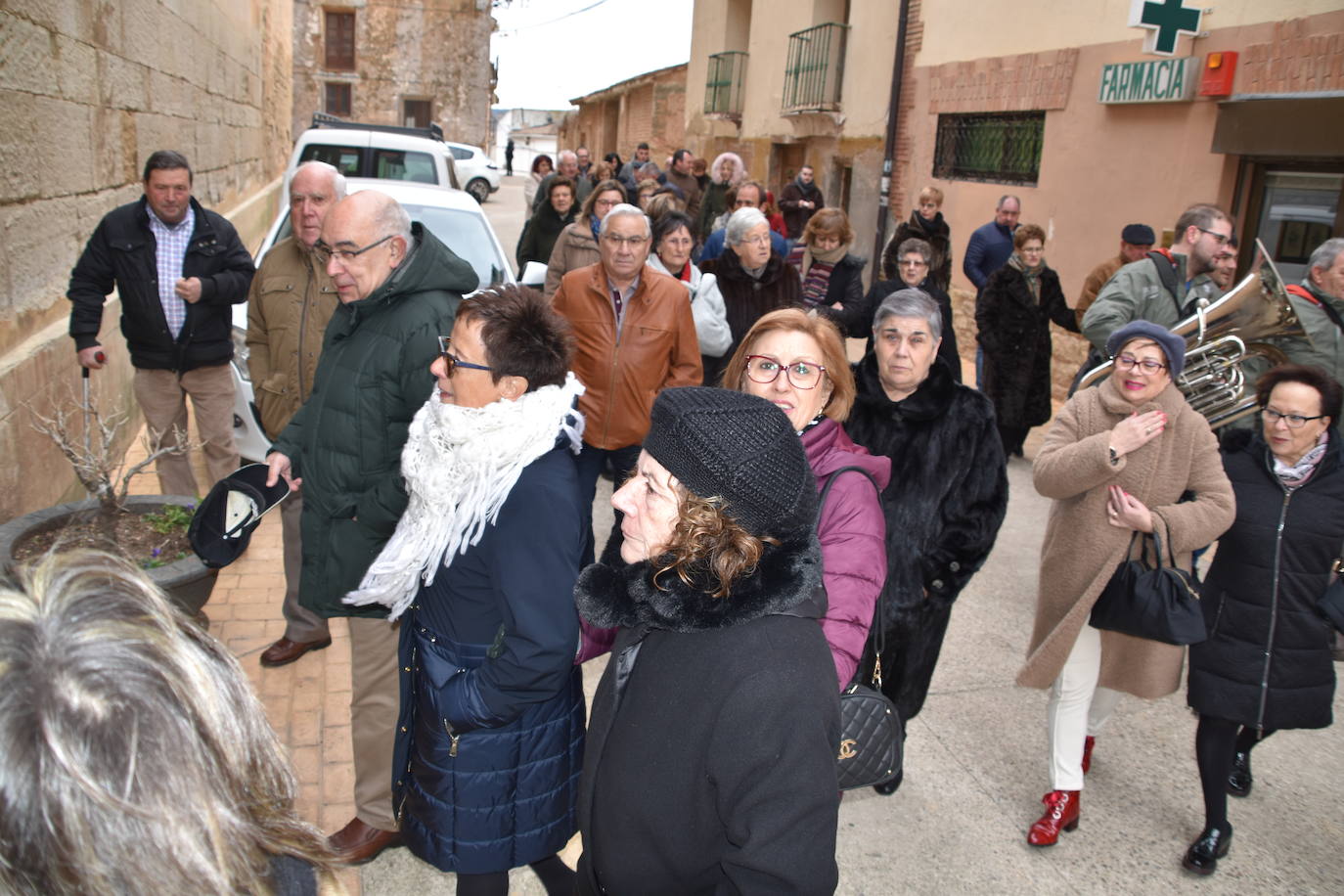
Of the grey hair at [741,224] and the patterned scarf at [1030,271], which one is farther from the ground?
the grey hair at [741,224]

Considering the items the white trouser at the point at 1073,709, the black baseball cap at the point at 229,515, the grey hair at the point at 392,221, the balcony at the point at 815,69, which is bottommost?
the white trouser at the point at 1073,709

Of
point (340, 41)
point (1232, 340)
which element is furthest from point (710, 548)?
point (340, 41)

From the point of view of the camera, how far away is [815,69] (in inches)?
666

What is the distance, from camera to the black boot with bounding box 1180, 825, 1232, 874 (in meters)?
3.40

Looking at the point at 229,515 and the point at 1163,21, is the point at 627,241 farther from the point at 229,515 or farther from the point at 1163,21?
the point at 1163,21

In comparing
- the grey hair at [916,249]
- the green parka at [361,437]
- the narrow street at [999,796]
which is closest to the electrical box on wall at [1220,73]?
the grey hair at [916,249]

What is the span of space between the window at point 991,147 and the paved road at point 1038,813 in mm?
8250

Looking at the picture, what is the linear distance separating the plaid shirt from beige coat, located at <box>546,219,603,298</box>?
8.48ft

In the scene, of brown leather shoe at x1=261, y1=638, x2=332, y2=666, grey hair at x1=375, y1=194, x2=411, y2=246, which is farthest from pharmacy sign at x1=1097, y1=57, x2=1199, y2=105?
brown leather shoe at x1=261, y1=638, x2=332, y2=666

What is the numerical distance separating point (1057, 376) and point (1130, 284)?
5.52m

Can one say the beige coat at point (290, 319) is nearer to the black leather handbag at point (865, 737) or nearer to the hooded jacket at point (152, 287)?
the hooded jacket at point (152, 287)

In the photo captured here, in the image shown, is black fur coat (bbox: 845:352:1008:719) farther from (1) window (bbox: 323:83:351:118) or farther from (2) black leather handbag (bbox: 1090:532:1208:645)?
(1) window (bbox: 323:83:351:118)

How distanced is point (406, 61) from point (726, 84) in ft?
68.0

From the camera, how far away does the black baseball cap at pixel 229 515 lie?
2.89 meters
